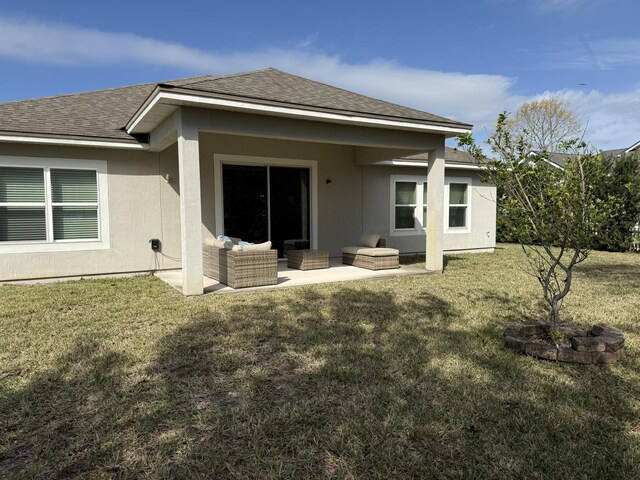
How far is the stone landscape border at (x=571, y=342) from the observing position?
3930mm

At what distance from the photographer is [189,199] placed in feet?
21.2

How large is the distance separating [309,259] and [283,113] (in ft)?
11.8

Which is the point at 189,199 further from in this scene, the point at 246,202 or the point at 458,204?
the point at 458,204

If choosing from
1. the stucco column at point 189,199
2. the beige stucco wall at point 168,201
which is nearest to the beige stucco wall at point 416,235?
the beige stucco wall at point 168,201

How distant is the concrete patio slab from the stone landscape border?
4.08 meters

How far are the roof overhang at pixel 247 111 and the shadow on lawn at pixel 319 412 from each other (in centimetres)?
347

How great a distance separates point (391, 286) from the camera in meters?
7.73

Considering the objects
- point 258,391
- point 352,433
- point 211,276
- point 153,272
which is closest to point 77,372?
point 258,391

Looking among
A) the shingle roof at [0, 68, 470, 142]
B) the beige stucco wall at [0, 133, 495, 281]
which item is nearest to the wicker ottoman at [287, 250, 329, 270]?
the beige stucco wall at [0, 133, 495, 281]

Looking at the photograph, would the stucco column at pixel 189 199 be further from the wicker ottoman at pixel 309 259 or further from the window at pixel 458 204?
the window at pixel 458 204

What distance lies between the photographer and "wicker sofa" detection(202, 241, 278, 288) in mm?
7309

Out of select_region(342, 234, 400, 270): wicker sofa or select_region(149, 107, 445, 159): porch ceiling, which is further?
select_region(342, 234, 400, 270): wicker sofa

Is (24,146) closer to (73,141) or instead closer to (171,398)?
(73,141)

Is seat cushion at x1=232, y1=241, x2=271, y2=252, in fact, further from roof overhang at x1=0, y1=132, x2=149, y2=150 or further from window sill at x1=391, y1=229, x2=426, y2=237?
window sill at x1=391, y1=229, x2=426, y2=237
